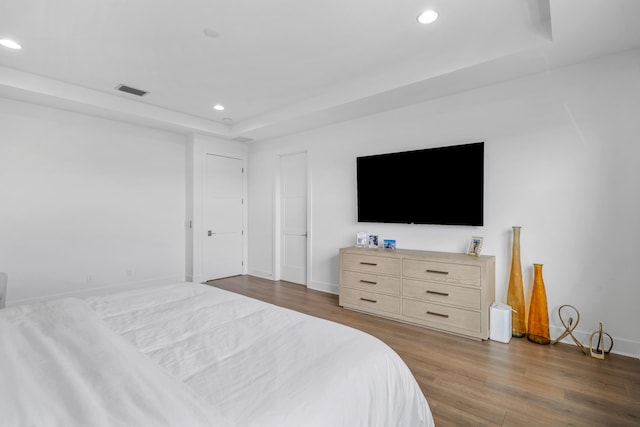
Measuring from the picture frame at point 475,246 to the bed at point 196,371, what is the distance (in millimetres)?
2099

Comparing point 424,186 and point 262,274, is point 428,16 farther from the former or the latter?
point 262,274

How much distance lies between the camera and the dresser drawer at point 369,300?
11.1 feet

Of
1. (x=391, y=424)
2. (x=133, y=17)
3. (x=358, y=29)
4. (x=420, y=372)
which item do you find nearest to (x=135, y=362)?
(x=391, y=424)

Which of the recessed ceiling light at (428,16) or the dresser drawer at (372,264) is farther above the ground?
the recessed ceiling light at (428,16)

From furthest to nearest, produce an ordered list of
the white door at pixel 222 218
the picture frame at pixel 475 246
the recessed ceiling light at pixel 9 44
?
the white door at pixel 222 218, the picture frame at pixel 475 246, the recessed ceiling light at pixel 9 44

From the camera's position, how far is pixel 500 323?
2807 millimetres

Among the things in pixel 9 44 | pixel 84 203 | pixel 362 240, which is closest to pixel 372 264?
pixel 362 240

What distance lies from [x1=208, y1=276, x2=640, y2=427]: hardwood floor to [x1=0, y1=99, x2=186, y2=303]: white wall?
11.5 ft

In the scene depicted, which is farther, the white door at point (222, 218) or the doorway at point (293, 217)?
the white door at point (222, 218)

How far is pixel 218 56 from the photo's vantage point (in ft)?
9.45

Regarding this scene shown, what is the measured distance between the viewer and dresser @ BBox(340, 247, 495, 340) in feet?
9.43

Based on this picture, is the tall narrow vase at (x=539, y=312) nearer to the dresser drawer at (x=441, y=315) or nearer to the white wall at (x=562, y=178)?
the white wall at (x=562, y=178)

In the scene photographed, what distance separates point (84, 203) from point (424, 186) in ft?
14.3

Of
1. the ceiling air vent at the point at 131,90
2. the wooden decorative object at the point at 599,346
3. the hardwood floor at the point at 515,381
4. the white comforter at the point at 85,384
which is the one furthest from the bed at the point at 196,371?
the ceiling air vent at the point at 131,90
